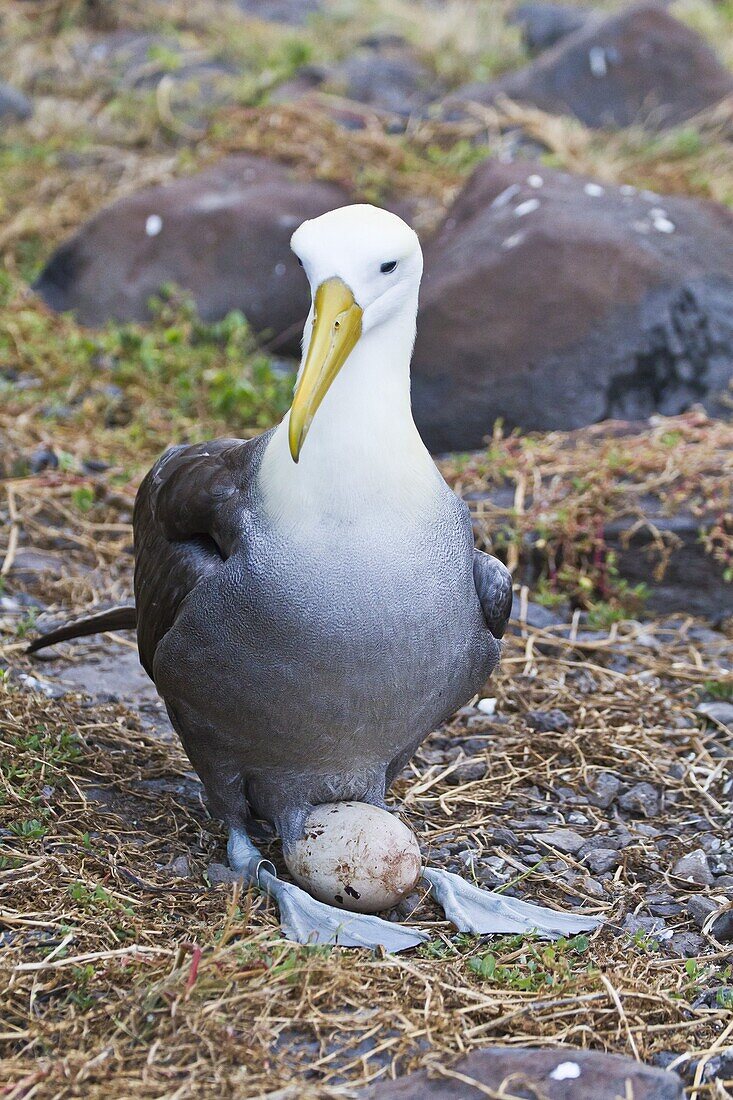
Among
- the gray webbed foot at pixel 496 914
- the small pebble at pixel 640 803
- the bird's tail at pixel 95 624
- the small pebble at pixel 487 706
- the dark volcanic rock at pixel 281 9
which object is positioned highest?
the bird's tail at pixel 95 624

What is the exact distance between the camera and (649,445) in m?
6.08

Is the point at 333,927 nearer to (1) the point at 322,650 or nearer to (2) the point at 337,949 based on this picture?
(2) the point at 337,949

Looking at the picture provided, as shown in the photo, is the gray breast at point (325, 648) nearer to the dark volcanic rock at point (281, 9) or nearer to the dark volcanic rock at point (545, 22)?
the dark volcanic rock at point (545, 22)

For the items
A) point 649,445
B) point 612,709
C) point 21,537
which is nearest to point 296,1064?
point 612,709

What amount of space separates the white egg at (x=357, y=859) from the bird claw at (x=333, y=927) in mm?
41

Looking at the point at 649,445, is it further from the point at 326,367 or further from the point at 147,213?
the point at 147,213

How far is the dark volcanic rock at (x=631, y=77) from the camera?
10617 mm

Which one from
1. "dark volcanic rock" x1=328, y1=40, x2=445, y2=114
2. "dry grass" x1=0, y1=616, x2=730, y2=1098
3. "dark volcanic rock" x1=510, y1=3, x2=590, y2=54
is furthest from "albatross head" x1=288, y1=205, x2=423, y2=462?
"dark volcanic rock" x1=510, y1=3, x2=590, y2=54

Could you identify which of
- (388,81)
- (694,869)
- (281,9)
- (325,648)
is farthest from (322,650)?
(281,9)

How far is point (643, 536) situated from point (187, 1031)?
3.42 m

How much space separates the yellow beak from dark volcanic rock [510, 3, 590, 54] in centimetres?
1111

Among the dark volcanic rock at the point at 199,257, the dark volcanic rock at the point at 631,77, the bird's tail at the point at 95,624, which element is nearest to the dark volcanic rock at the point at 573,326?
the dark volcanic rock at the point at 199,257

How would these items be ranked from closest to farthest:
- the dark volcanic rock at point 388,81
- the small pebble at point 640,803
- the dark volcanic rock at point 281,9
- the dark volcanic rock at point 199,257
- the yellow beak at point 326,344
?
the yellow beak at point 326,344
the small pebble at point 640,803
the dark volcanic rock at point 199,257
the dark volcanic rock at point 388,81
the dark volcanic rock at point 281,9

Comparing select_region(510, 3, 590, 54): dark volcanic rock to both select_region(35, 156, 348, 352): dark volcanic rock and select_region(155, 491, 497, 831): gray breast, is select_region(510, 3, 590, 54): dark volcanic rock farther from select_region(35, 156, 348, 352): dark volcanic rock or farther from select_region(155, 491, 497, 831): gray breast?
select_region(155, 491, 497, 831): gray breast
